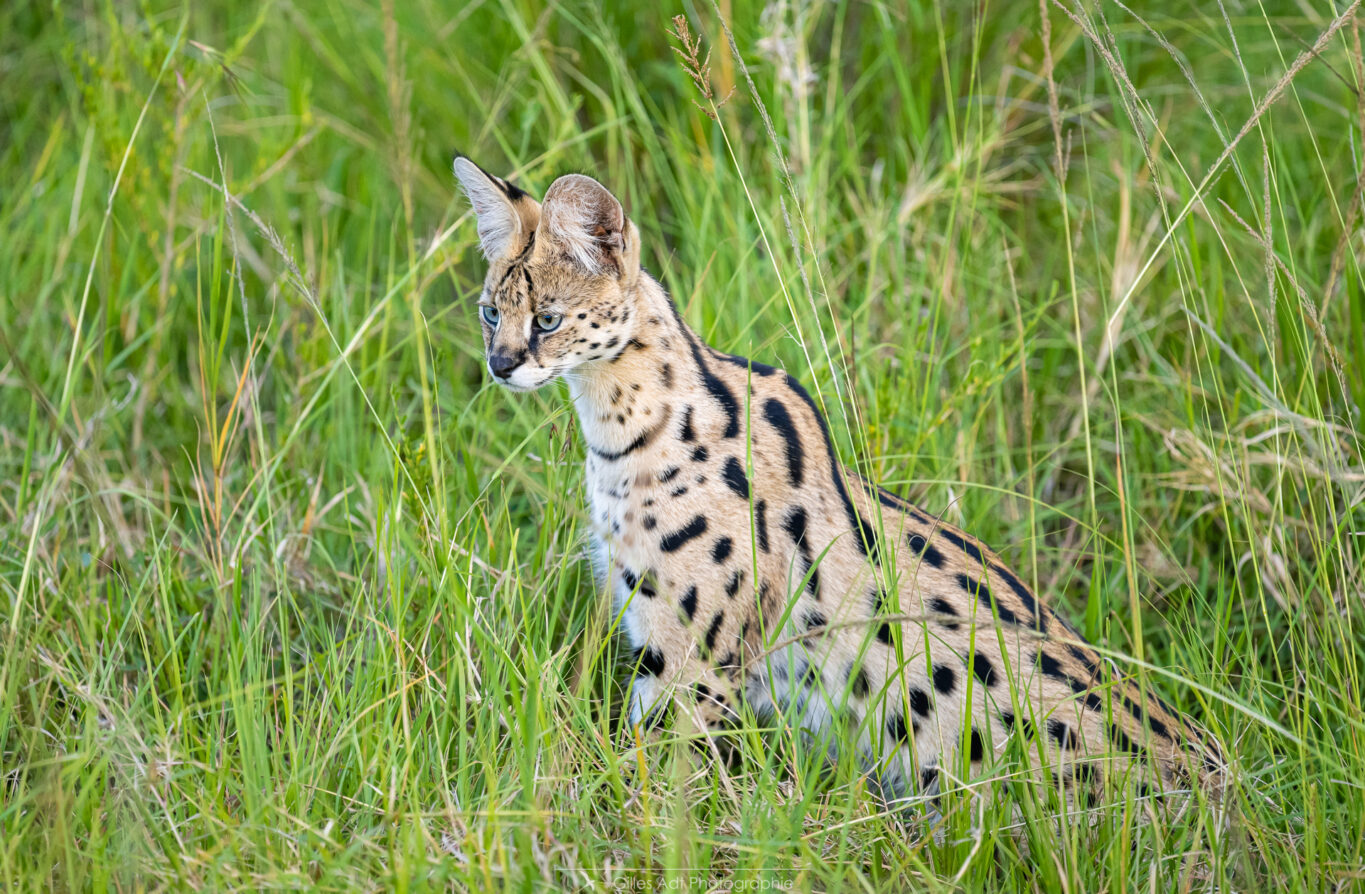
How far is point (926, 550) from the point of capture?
116 inches

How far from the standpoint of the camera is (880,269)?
4.55m

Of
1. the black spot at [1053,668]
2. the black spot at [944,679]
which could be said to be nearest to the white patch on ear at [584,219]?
the black spot at [944,679]

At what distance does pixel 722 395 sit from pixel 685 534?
0.41 metres

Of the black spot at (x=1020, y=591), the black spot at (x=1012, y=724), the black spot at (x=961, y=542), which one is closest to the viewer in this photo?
the black spot at (x=1012, y=724)

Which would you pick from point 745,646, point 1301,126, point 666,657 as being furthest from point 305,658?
point 1301,126

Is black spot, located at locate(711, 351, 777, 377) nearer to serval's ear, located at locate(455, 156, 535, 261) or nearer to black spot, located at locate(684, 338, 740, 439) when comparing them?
black spot, located at locate(684, 338, 740, 439)

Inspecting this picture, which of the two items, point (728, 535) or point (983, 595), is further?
point (728, 535)

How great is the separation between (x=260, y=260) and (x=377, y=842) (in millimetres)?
3033

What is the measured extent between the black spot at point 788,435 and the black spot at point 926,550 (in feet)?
1.12

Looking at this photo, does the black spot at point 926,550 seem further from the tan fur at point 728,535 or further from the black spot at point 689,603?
the black spot at point 689,603

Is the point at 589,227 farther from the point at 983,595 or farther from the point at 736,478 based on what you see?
the point at 983,595

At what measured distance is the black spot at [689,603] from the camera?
3016 mm

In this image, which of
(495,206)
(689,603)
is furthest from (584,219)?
(689,603)

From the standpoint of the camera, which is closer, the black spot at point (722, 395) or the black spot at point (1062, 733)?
the black spot at point (1062, 733)
